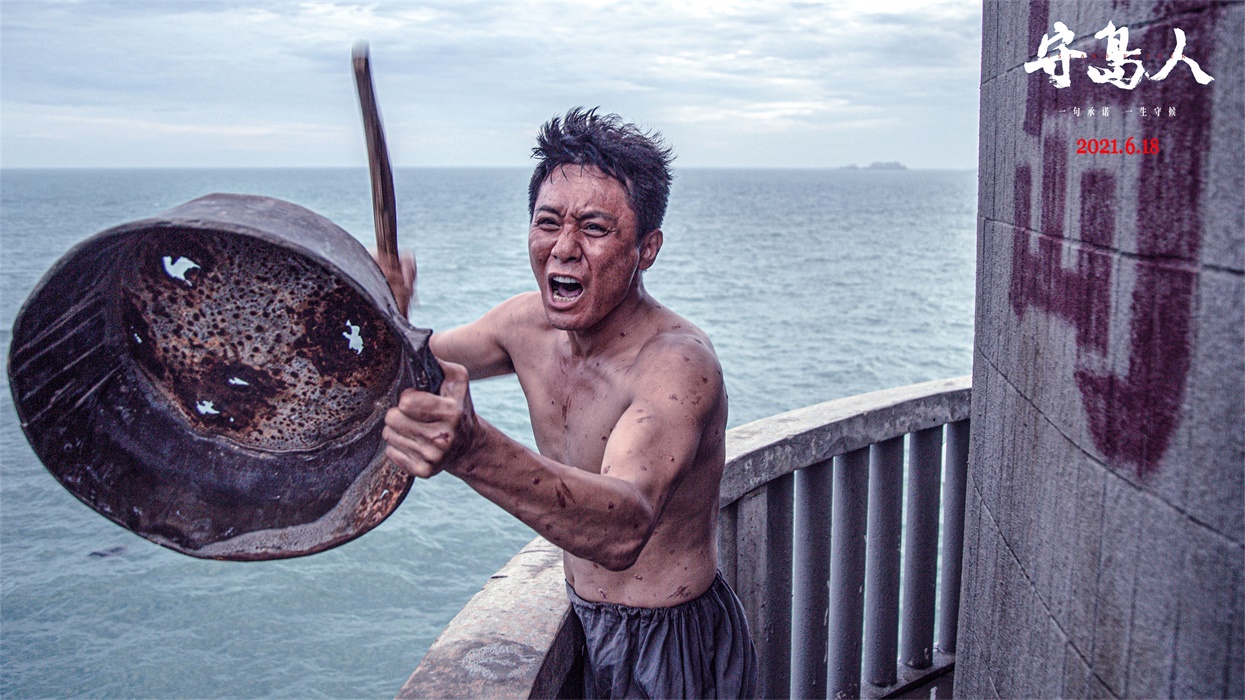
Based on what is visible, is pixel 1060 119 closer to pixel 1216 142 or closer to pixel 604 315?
pixel 1216 142

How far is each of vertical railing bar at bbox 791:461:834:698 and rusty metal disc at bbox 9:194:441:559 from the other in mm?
2370

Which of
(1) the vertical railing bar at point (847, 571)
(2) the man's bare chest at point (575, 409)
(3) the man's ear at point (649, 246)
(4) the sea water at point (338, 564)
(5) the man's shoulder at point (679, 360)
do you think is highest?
(3) the man's ear at point (649, 246)

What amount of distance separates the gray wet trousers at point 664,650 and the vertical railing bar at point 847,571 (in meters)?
1.29

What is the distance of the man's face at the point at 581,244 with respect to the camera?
2.55 metres

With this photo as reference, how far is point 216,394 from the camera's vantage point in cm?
190

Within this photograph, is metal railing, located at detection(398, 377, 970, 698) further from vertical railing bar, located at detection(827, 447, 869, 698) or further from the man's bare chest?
the man's bare chest

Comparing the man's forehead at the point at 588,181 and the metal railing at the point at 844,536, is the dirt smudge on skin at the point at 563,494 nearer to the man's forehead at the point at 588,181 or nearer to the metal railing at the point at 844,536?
the man's forehead at the point at 588,181

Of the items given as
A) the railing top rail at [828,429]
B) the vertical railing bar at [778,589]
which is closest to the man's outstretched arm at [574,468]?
the railing top rail at [828,429]

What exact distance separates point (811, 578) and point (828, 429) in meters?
0.66

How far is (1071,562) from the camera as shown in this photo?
1.79m

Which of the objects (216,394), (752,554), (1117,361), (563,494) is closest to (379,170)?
(216,394)

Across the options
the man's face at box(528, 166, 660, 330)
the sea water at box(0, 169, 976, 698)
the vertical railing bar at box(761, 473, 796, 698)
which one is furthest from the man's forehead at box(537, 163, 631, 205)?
the vertical railing bar at box(761, 473, 796, 698)

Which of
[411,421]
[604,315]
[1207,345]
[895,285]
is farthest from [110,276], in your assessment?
[895,285]

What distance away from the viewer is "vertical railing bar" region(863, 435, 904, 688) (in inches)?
162
